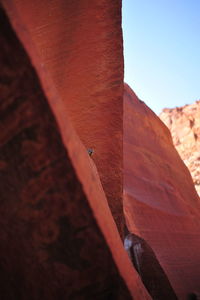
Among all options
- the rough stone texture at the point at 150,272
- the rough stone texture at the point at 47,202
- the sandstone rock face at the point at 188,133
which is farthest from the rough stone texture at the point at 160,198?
the sandstone rock face at the point at 188,133

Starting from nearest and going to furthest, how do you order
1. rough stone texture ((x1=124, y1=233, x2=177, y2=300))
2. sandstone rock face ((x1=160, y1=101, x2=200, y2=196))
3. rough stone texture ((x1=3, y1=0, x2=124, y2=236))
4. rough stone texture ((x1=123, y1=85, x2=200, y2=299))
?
rough stone texture ((x1=3, y1=0, x2=124, y2=236)) < rough stone texture ((x1=124, y1=233, x2=177, y2=300)) < rough stone texture ((x1=123, y1=85, x2=200, y2=299)) < sandstone rock face ((x1=160, y1=101, x2=200, y2=196))

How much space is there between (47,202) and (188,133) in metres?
20.3

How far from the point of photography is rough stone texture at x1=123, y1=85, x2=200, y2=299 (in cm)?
526

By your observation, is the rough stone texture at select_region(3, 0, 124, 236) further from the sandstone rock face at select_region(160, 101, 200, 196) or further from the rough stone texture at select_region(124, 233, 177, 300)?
the sandstone rock face at select_region(160, 101, 200, 196)

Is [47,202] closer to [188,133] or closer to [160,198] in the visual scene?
A: [160,198]

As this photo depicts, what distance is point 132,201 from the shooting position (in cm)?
574

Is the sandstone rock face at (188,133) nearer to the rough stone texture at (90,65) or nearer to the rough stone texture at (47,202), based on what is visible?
the rough stone texture at (90,65)

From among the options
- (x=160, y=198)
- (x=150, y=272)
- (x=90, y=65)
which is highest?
(x=90, y=65)

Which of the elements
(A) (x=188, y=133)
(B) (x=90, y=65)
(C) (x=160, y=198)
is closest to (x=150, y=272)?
(B) (x=90, y=65)

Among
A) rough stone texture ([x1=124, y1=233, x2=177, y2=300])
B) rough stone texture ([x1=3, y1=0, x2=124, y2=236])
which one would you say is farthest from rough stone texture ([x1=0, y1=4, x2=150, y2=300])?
rough stone texture ([x1=124, y1=233, x2=177, y2=300])

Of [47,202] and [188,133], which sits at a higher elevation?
[188,133]

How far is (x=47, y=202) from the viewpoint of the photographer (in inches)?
45.5

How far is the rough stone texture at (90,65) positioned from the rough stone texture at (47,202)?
1.73 meters

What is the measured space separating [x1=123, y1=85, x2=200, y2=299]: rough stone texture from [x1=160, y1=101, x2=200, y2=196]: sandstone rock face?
27.4 ft
